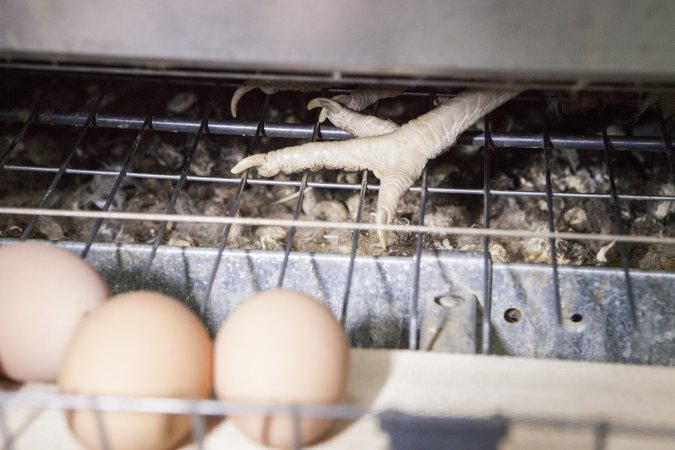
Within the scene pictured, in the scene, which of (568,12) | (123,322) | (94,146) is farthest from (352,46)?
(94,146)

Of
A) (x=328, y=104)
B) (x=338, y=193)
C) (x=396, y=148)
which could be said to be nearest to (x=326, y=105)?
(x=328, y=104)

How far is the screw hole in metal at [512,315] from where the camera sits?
1097mm

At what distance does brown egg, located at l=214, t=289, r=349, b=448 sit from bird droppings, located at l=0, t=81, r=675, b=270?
0.51 m

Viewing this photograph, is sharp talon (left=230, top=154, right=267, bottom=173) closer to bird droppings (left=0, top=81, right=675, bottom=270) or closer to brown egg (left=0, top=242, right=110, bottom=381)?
bird droppings (left=0, top=81, right=675, bottom=270)

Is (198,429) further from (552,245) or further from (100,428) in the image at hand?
(552,245)

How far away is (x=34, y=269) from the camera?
84cm

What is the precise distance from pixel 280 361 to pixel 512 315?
53 centimetres

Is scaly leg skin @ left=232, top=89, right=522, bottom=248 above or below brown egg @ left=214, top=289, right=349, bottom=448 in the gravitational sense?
above

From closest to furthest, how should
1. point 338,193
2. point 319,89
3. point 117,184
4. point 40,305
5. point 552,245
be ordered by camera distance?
point 40,305
point 552,245
point 117,184
point 319,89
point 338,193

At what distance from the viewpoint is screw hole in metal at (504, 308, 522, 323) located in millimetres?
1097

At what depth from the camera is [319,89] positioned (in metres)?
1.31

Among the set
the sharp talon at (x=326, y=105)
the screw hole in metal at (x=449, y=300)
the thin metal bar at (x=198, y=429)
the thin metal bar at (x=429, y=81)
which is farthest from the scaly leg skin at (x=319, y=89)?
the thin metal bar at (x=198, y=429)

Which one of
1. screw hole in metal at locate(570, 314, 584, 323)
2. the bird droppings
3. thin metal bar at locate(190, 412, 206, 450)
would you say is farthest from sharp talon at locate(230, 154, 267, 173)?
screw hole in metal at locate(570, 314, 584, 323)

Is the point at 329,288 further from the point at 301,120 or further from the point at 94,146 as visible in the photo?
the point at 94,146
